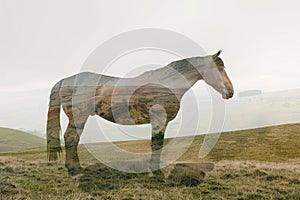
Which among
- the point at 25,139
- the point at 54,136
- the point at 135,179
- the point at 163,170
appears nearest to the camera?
the point at 135,179

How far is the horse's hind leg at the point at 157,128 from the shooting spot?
27.9 feet

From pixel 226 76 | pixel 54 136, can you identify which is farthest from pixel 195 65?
pixel 54 136

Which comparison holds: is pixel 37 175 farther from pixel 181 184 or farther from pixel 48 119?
pixel 181 184

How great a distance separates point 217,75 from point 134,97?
3.37 metres

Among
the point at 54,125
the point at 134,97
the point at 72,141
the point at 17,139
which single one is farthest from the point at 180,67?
the point at 17,139

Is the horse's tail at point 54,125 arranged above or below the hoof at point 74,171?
above

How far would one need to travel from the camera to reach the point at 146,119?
8.85 m

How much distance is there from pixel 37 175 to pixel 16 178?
763 millimetres

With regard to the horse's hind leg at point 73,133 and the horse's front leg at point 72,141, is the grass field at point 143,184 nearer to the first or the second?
the horse's front leg at point 72,141

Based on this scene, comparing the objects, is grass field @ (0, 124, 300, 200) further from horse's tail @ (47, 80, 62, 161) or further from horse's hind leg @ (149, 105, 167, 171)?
horse's hind leg @ (149, 105, 167, 171)

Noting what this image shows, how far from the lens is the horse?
8828 millimetres

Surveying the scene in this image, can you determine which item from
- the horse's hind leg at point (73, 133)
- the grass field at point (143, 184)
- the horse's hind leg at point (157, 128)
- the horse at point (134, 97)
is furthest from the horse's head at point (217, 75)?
the horse's hind leg at point (73, 133)

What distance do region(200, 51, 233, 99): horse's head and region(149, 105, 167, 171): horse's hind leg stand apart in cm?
237

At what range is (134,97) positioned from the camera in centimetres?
900
